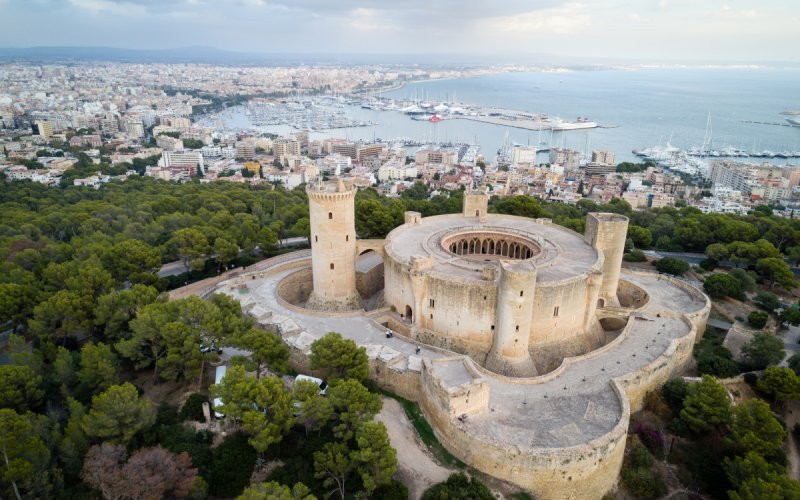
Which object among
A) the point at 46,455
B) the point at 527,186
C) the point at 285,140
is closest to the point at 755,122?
the point at 527,186

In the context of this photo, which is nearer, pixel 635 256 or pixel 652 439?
pixel 652 439

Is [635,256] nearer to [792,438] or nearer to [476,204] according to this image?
[476,204]

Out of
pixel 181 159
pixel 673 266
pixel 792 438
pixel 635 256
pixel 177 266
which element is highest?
pixel 673 266

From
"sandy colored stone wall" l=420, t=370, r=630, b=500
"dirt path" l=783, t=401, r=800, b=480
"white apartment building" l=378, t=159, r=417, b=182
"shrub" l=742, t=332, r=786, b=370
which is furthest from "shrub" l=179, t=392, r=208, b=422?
"white apartment building" l=378, t=159, r=417, b=182

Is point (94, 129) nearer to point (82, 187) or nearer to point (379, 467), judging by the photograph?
point (82, 187)

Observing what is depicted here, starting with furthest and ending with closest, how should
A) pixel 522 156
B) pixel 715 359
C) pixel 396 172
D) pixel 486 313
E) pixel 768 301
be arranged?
pixel 522 156 → pixel 396 172 → pixel 768 301 → pixel 715 359 → pixel 486 313

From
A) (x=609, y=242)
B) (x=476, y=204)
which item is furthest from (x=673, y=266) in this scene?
(x=476, y=204)

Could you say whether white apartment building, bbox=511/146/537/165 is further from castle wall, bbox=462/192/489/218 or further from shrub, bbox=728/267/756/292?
shrub, bbox=728/267/756/292
